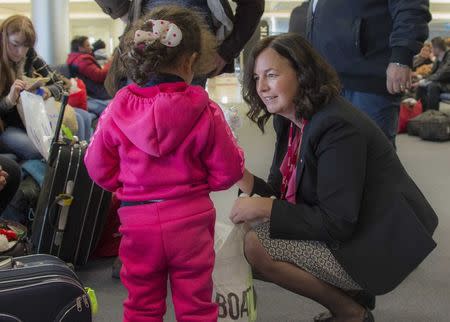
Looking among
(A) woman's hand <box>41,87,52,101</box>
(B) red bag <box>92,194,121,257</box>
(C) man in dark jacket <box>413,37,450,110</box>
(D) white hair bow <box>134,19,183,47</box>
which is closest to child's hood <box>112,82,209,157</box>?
(D) white hair bow <box>134,19,183,47</box>

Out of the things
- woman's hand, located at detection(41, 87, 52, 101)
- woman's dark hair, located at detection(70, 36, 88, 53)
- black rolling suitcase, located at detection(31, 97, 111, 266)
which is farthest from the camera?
woman's dark hair, located at detection(70, 36, 88, 53)

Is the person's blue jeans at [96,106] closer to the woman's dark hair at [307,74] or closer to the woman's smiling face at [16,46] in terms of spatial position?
the woman's smiling face at [16,46]

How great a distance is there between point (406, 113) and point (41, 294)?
6294mm

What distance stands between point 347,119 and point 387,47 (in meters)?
0.71

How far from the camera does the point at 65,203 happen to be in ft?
7.16

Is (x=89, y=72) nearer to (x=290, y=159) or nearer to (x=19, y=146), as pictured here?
(x=19, y=146)

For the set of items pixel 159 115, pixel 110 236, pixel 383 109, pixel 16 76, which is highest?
pixel 159 115

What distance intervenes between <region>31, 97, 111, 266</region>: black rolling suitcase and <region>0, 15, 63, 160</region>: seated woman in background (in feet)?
1.98

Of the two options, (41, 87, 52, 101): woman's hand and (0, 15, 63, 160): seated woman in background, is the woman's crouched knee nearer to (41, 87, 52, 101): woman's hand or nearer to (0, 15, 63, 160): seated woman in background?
(0, 15, 63, 160): seated woman in background

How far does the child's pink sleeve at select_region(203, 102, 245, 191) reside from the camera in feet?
4.50

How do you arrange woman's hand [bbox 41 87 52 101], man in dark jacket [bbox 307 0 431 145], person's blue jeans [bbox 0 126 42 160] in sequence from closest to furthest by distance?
man in dark jacket [bbox 307 0 431 145] → person's blue jeans [bbox 0 126 42 160] → woman's hand [bbox 41 87 52 101]

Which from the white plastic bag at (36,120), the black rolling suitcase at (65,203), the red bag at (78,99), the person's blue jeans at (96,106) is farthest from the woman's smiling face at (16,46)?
the person's blue jeans at (96,106)

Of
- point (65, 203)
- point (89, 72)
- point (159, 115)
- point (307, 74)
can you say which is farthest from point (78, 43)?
point (159, 115)

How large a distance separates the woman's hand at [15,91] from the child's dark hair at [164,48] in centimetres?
156
